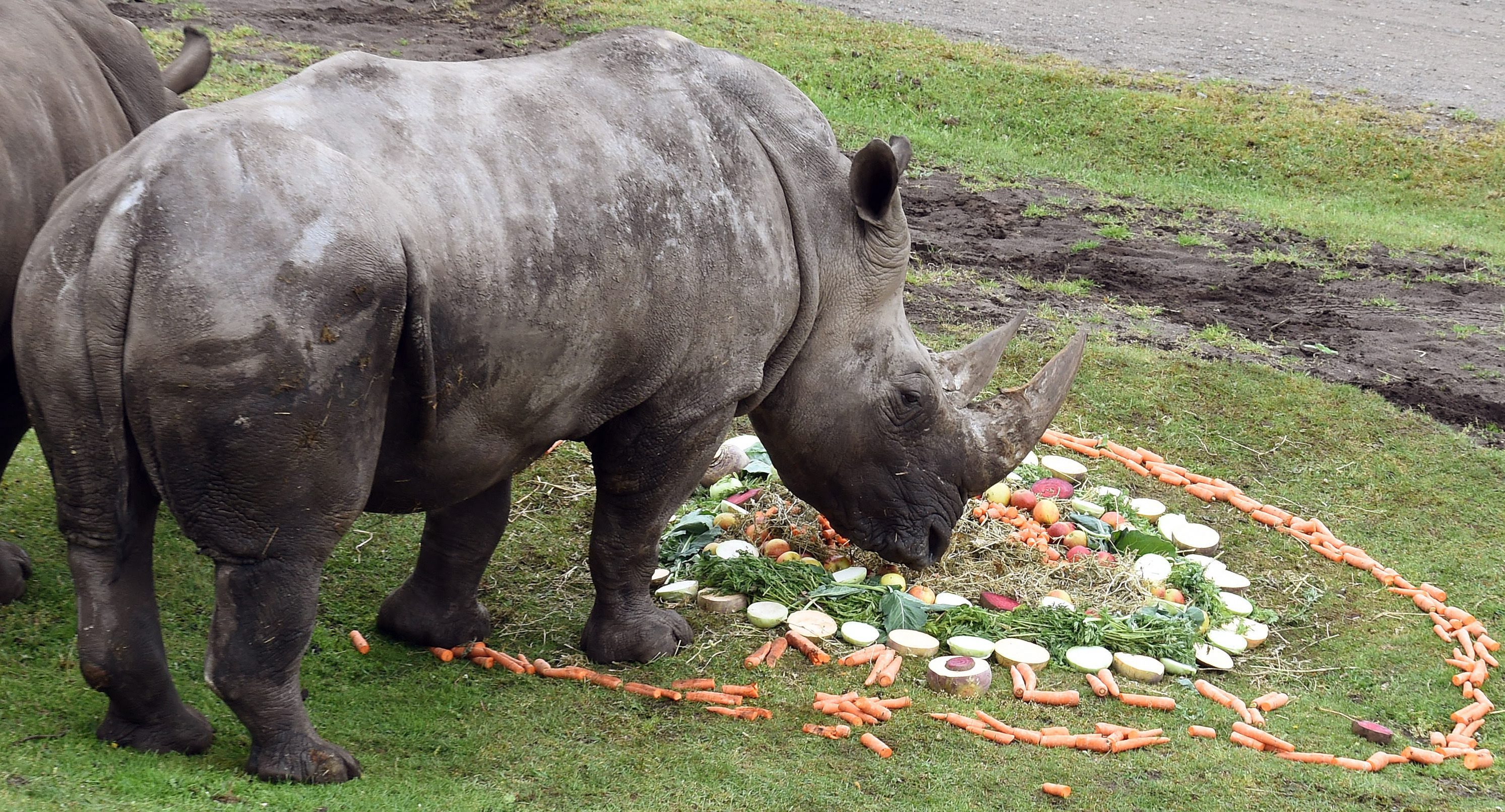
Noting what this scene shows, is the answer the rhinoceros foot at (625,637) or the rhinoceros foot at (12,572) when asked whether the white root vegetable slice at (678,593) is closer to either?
the rhinoceros foot at (625,637)

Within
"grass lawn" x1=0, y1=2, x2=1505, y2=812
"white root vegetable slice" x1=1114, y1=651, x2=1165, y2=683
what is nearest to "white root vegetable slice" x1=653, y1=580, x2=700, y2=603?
"grass lawn" x1=0, y1=2, x2=1505, y2=812

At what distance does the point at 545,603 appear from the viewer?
6.47 meters

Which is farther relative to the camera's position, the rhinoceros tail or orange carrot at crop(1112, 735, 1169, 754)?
orange carrot at crop(1112, 735, 1169, 754)

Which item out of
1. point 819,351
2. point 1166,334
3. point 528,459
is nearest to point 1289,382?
point 1166,334

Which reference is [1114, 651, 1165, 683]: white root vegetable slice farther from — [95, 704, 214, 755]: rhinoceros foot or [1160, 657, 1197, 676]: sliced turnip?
[95, 704, 214, 755]: rhinoceros foot

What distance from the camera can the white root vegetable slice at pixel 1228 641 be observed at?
6504mm

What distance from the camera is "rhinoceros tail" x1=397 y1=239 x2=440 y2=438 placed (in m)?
4.11

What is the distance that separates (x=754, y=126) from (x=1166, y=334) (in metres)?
5.93

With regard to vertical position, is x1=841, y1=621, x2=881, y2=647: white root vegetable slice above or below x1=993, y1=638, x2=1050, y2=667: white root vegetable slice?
below

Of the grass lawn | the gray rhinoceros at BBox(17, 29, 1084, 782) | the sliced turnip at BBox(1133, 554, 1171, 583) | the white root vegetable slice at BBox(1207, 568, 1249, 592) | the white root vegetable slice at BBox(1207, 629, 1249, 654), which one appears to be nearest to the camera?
the gray rhinoceros at BBox(17, 29, 1084, 782)

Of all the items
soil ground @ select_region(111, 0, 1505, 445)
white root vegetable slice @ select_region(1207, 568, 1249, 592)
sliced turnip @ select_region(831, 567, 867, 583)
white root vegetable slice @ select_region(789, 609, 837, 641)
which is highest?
white root vegetable slice @ select_region(789, 609, 837, 641)

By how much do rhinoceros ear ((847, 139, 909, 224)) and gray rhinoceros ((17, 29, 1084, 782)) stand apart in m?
0.01

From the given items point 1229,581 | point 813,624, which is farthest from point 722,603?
point 1229,581

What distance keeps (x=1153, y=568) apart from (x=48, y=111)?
534cm
